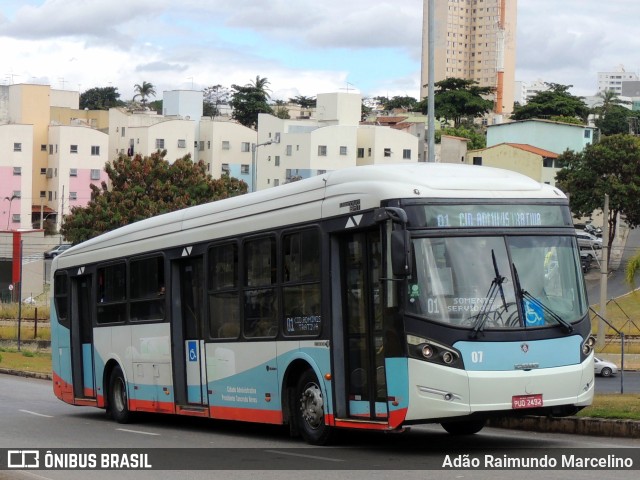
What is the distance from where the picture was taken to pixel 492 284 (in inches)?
504

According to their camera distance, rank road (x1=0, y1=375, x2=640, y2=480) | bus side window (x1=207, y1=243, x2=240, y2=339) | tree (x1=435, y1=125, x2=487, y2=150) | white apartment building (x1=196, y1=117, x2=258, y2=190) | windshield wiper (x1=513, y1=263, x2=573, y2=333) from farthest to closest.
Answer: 1. tree (x1=435, y1=125, x2=487, y2=150)
2. white apartment building (x1=196, y1=117, x2=258, y2=190)
3. bus side window (x1=207, y1=243, x2=240, y2=339)
4. windshield wiper (x1=513, y1=263, x2=573, y2=333)
5. road (x1=0, y1=375, x2=640, y2=480)

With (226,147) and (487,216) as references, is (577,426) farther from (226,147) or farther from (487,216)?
(226,147)

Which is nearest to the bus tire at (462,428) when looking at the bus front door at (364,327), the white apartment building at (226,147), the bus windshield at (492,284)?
the bus front door at (364,327)

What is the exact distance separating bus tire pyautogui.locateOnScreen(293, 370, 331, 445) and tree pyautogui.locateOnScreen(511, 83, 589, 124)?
125792 millimetres

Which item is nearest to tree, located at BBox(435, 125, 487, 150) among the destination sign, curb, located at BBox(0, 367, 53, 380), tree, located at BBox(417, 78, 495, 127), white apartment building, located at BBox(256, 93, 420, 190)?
tree, located at BBox(417, 78, 495, 127)

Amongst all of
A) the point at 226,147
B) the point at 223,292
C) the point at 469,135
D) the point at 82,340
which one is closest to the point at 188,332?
the point at 223,292

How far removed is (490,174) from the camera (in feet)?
45.1

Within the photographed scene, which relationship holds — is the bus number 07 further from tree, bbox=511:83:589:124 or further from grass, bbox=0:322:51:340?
tree, bbox=511:83:589:124

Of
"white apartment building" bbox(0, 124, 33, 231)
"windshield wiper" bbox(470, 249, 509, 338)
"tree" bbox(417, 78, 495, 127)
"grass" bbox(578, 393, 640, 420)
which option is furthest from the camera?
"tree" bbox(417, 78, 495, 127)

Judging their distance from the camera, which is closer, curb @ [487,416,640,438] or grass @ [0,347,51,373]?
curb @ [487,416,640,438]

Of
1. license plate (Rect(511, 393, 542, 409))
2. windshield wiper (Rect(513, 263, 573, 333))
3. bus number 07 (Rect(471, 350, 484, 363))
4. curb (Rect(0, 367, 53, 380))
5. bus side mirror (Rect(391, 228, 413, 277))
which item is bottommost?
curb (Rect(0, 367, 53, 380))

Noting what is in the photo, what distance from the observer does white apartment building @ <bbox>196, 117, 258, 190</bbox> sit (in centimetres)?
11450

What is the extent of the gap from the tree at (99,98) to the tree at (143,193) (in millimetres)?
111444
